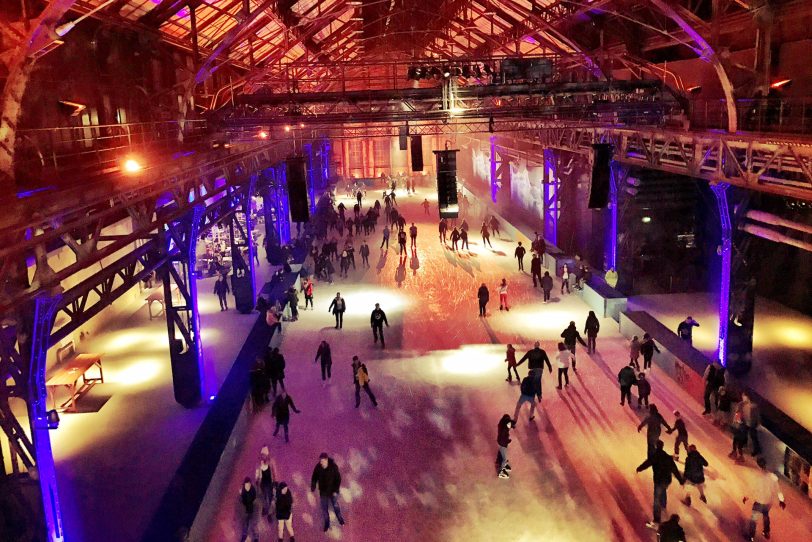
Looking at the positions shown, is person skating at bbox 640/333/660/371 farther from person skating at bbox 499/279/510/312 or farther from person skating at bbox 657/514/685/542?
person skating at bbox 657/514/685/542

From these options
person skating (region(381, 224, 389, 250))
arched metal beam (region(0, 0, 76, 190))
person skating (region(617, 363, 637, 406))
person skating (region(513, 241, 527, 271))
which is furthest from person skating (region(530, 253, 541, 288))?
arched metal beam (region(0, 0, 76, 190))

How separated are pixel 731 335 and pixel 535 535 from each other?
761 cm

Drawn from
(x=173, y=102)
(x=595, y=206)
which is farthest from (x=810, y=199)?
(x=173, y=102)

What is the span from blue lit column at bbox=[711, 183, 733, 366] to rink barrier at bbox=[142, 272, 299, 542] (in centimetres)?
963

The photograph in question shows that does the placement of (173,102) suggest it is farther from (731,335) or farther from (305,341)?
(731,335)

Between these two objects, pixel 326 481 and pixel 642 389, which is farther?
pixel 642 389

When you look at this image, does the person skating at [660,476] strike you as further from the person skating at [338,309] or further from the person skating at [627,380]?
the person skating at [338,309]

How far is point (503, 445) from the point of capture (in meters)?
9.84

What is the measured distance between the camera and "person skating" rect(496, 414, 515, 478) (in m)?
9.73

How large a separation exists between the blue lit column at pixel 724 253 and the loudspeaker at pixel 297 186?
10.4m

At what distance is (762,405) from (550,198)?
17.1 metres

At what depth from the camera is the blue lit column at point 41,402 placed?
280 inches

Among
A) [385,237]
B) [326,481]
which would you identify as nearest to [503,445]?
[326,481]

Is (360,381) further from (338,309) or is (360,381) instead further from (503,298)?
(503,298)
